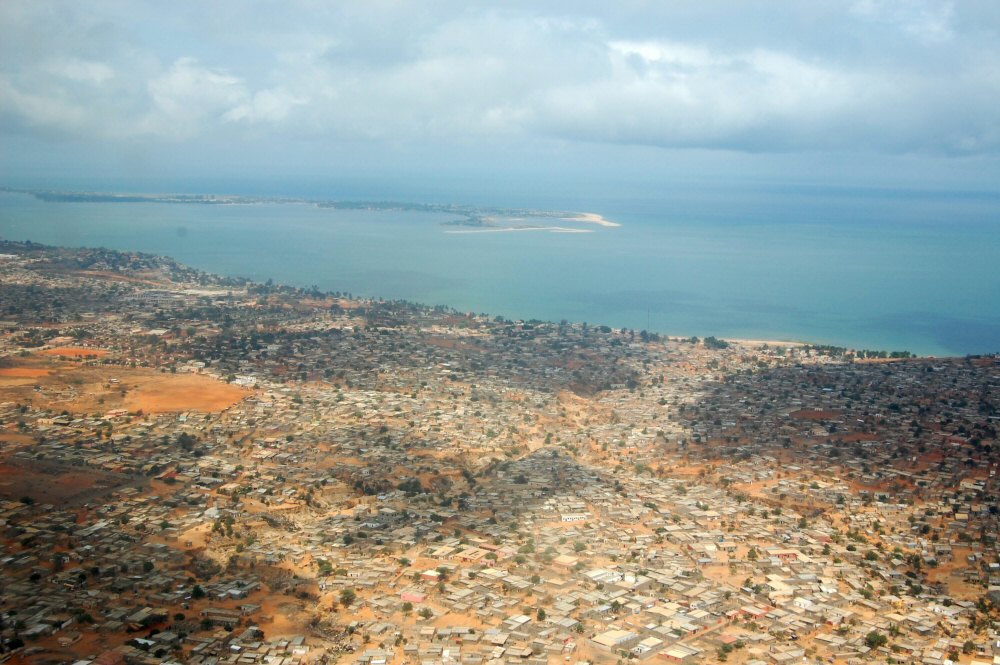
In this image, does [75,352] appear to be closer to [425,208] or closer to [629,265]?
[629,265]

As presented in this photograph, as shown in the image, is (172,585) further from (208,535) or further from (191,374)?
(191,374)

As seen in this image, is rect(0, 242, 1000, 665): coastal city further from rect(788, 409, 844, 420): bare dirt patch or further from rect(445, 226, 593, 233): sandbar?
rect(445, 226, 593, 233): sandbar

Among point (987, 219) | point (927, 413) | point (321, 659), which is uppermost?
point (987, 219)

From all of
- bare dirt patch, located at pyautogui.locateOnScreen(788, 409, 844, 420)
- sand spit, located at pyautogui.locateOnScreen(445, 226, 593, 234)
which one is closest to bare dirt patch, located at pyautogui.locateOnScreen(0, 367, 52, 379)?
bare dirt patch, located at pyautogui.locateOnScreen(788, 409, 844, 420)

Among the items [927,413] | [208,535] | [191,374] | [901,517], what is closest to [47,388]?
[191,374]

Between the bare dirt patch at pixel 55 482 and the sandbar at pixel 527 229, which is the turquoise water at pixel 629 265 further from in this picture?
the bare dirt patch at pixel 55 482

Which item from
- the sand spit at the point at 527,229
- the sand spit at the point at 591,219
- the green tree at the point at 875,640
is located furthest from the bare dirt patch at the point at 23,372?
the sand spit at the point at 591,219

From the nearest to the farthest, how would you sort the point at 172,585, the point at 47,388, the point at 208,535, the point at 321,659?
the point at 321,659 → the point at 172,585 → the point at 208,535 → the point at 47,388
